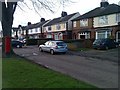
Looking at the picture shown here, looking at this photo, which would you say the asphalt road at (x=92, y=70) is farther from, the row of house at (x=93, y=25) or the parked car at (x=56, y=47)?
the row of house at (x=93, y=25)

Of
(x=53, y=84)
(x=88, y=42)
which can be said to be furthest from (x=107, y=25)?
(x=53, y=84)

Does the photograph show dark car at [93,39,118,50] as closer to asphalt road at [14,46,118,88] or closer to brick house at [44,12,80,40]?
asphalt road at [14,46,118,88]

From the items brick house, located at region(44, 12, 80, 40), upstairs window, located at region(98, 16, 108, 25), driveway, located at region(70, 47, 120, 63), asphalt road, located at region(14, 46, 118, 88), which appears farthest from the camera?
brick house, located at region(44, 12, 80, 40)

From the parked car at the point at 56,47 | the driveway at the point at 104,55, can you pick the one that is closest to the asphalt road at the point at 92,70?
the driveway at the point at 104,55

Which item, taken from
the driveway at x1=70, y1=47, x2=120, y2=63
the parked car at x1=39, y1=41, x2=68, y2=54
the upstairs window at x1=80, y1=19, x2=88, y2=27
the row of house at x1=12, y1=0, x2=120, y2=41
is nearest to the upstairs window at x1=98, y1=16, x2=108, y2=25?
the row of house at x1=12, y1=0, x2=120, y2=41

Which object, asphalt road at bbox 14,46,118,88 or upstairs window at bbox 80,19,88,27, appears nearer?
asphalt road at bbox 14,46,118,88

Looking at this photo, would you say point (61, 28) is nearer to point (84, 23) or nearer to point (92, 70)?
point (84, 23)

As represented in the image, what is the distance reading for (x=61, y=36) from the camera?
67562 mm

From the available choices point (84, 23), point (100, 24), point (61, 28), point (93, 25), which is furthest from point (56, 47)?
point (61, 28)

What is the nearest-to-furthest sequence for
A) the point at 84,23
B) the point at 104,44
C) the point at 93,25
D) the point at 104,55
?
the point at 104,55, the point at 104,44, the point at 93,25, the point at 84,23

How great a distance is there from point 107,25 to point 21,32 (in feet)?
229

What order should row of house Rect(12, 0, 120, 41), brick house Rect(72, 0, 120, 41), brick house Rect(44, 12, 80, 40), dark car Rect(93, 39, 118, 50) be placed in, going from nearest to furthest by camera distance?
dark car Rect(93, 39, 118, 50)
brick house Rect(72, 0, 120, 41)
row of house Rect(12, 0, 120, 41)
brick house Rect(44, 12, 80, 40)

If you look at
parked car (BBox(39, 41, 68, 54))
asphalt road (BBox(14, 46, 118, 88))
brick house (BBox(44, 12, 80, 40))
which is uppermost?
brick house (BBox(44, 12, 80, 40))

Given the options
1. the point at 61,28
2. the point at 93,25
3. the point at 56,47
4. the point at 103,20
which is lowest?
the point at 56,47
